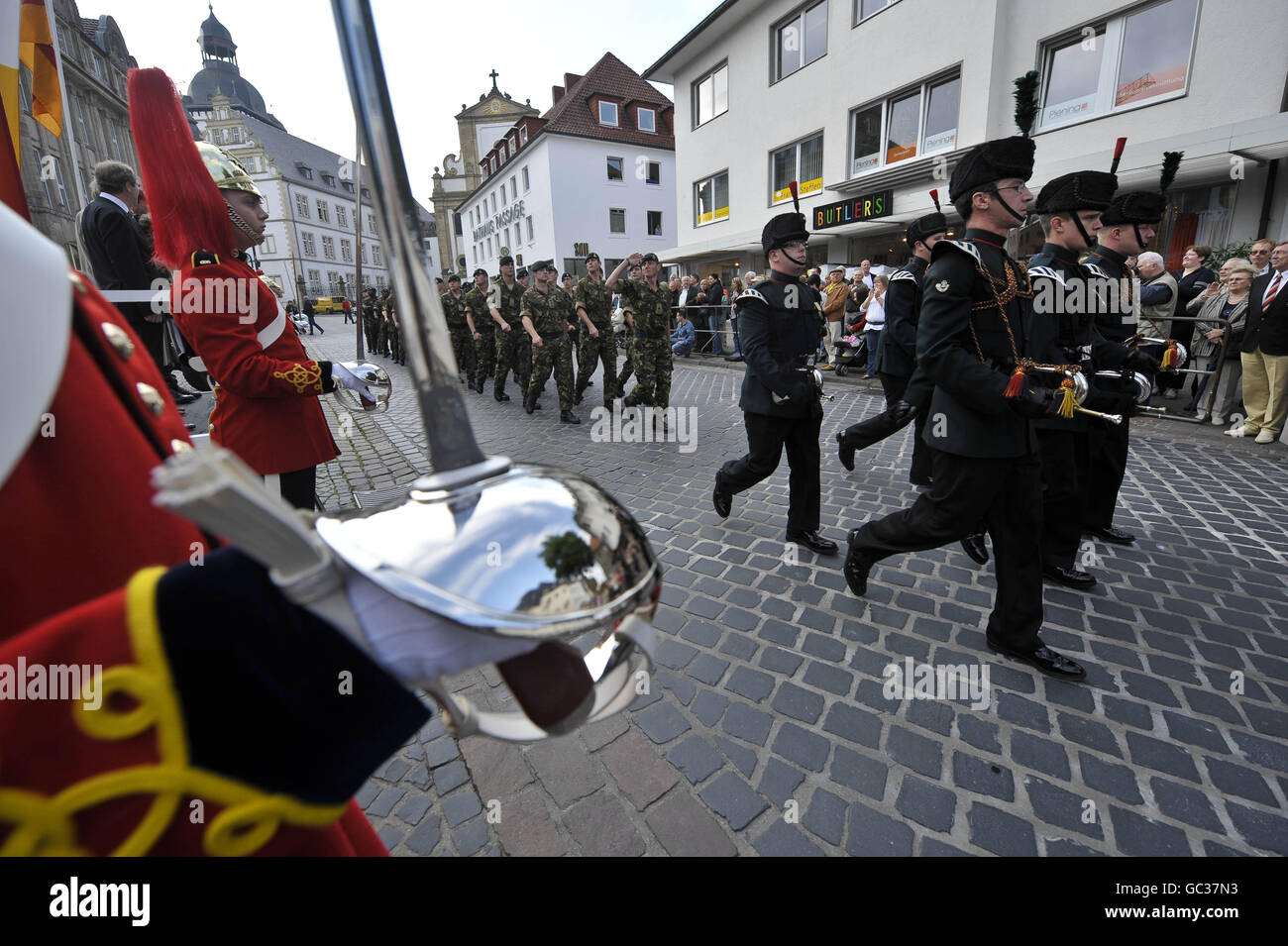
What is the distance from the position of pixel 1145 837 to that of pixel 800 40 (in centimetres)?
2108

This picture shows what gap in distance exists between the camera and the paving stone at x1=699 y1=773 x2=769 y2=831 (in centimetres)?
206

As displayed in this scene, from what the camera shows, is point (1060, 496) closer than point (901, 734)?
No

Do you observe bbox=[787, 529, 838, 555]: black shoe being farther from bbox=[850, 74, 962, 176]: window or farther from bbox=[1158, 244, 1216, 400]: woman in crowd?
bbox=[850, 74, 962, 176]: window

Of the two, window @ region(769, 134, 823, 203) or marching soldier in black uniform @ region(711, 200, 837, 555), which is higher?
window @ region(769, 134, 823, 203)

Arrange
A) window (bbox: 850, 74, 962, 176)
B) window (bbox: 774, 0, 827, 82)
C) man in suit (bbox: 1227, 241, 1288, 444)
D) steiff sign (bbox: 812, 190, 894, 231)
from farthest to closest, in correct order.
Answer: window (bbox: 774, 0, 827, 82), steiff sign (bbox: 812, 190, 894, 231), window (bbox: 850, 74, 962, 176), man in suit (bbox: 1227, 241, 1288, 444)

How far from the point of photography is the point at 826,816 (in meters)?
2.05

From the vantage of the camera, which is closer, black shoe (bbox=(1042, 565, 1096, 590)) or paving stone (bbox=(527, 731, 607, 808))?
paving stone (bbox=(527, 731, 607, 808))

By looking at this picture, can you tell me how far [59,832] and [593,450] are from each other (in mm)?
6616

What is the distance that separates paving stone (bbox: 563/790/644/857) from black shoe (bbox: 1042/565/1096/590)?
314cm

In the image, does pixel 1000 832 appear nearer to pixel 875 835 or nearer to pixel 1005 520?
pixel 875 835

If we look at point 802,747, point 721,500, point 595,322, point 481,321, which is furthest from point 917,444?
point 481,321

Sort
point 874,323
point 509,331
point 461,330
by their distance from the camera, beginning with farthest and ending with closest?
point 461,330 → point 874,323 → point 509,331

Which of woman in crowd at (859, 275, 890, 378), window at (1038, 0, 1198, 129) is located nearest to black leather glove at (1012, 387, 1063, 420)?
woman in crowd at (859, 275, 890, 378)

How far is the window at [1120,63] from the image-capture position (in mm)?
10000
